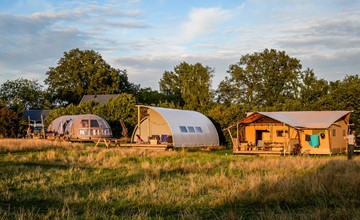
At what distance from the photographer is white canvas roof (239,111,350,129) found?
104ft

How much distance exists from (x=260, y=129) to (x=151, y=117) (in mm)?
9888

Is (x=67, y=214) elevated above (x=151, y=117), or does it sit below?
below

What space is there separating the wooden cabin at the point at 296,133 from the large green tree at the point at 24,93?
7017 centimetres

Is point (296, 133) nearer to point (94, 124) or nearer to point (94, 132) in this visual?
point (94, 132)

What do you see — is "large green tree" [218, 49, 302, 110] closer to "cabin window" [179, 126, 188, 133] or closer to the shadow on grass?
"cabin window" [179, 126, 188, 133]

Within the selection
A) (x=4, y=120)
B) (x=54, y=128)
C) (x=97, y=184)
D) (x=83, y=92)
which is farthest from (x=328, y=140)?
(x=83, y=92)

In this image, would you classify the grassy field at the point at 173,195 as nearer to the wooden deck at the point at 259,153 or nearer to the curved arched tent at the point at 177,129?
the wooden deck at the point at 259,153

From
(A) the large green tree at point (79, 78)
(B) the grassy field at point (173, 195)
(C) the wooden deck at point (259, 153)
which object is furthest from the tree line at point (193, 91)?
(B) the grassy field at point (173, 195)

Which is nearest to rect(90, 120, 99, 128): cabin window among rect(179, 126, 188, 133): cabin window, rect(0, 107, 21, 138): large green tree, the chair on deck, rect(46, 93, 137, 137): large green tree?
rect(46, 93, 137, 137): large green tree

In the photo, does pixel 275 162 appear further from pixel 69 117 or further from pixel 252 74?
pixel 252 74

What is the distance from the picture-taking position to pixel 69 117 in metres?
48.5

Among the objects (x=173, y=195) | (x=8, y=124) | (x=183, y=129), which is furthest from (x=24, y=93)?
(x=173, y=195)

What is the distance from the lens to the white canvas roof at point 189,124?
35.6 m

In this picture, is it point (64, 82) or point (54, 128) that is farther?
point (64, 82)
